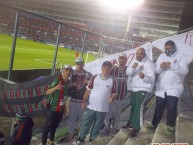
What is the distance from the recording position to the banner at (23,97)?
524 centimetres

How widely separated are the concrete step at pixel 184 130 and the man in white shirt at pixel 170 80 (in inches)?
8.3

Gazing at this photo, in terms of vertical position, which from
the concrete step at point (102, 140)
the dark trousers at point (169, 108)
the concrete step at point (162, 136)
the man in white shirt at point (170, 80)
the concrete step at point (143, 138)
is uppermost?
the man in white shirt at point (170, 80)

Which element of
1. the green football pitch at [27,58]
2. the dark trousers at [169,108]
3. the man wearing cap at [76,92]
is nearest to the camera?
the dark trousers at [169,108]

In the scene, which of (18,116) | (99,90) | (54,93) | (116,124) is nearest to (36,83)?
(54,93)

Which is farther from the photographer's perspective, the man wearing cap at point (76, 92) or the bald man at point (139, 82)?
the man wearing cap at point (76, 92)

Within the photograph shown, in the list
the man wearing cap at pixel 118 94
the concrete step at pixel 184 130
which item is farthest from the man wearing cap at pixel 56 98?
the concrete step at pixel 184 130

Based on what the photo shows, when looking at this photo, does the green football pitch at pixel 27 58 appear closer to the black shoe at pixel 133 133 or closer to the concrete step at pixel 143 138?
the black shoe at pixel 133 133

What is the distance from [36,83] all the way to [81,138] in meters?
1.58

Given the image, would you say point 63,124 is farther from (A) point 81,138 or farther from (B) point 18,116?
(B) point 18,116

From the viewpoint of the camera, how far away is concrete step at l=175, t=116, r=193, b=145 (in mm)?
4655

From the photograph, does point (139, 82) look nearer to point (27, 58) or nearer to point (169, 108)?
point (169, 108)

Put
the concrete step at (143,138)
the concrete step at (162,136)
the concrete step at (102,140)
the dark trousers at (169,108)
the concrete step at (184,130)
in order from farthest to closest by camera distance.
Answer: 1. the concrete step at (102,140)
2. the dark trousers at (169,108)
3. the concrete step at (143,138)
4. the concrete step at (162,136)
5. the concrete step at (184,130)

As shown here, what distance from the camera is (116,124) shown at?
6289 mm

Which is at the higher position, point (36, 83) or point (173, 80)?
point (173, 80)
